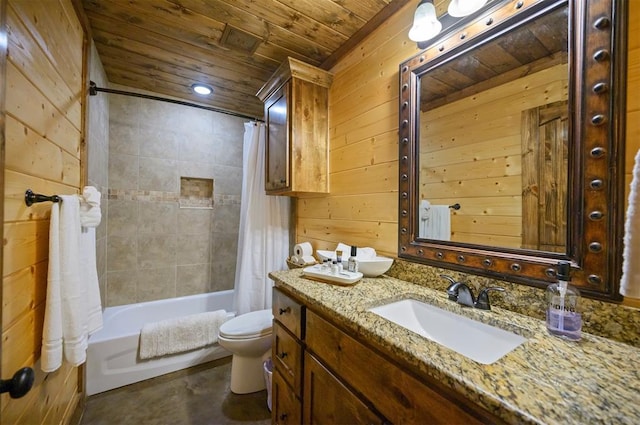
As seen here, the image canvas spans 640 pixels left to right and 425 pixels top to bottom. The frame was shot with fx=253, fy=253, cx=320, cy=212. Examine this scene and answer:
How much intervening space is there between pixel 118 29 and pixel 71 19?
35cm

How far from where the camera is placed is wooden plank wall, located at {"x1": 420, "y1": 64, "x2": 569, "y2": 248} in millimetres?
900

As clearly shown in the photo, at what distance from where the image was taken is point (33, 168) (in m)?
0.94

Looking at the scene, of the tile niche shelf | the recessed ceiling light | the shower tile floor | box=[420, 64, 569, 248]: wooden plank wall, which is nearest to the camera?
box=[420, 64, 569, 248]: wooden plank wall

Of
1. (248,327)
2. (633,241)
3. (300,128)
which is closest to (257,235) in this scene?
(248,327)

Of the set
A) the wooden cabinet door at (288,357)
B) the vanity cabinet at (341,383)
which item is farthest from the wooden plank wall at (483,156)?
the wooden cabinet door at (288,357)

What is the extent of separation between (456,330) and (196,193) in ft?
8.65

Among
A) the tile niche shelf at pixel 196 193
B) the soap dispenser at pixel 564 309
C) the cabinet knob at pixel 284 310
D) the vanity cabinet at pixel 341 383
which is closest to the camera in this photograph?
the vanity cabinet at pixel 341 383

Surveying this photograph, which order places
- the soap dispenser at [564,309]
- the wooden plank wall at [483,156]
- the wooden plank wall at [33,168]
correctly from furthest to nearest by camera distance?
the wooden plank wall at [483,156]
the wooden plank wall at [33,168]
the soap dispenser at [564,309]

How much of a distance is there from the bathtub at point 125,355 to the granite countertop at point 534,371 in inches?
69.7

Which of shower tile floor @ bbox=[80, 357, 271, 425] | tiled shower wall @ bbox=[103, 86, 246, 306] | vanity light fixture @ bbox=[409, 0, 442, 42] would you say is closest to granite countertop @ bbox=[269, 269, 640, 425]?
vanity light fixture @ bbox=[409, 0, 442, 42]

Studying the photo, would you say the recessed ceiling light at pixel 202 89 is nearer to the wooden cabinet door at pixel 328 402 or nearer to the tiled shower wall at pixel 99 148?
the tiled shower wall at pixel 99 148

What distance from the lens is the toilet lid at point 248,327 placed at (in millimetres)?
1652

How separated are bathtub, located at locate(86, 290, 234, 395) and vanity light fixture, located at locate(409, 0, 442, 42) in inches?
98.2

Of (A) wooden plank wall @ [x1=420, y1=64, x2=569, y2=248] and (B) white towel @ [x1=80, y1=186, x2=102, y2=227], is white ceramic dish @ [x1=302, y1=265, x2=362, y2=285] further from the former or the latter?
(B) white towel @ [x1=80, y1=186, x2=102, y2=227]
